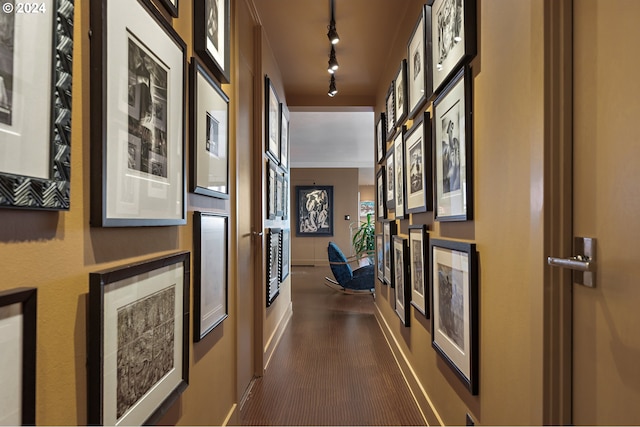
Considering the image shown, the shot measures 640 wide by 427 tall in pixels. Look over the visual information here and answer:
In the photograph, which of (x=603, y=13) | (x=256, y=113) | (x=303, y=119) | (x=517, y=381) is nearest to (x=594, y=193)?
(x=603, y=13)

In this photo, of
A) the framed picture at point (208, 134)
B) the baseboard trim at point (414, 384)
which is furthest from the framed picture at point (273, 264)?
the framed picture at point (208, 134)

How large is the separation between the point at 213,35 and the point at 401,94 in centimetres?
159


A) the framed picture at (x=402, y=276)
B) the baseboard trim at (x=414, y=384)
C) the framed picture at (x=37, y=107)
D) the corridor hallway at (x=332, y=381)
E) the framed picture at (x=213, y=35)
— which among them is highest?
the framed picture at (x=213, y=35)

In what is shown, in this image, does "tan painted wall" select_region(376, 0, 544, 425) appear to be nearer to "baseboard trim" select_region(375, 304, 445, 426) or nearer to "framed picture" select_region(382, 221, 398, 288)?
"baseboard trim" select_region(375, 304, 445, 426)

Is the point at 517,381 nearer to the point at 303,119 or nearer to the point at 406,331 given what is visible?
the point at 406,331

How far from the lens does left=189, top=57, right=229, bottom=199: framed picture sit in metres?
1.43

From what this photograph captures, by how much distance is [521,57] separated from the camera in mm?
1154

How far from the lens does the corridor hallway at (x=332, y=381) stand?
227 centimetres

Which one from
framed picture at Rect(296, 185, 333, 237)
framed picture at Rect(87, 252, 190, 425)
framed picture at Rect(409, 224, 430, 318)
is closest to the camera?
framed picture at Rect(87, 252, 190, 425)

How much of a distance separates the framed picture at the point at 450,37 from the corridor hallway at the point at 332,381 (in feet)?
6.35

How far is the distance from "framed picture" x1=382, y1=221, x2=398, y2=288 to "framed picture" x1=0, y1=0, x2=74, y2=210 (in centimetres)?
276

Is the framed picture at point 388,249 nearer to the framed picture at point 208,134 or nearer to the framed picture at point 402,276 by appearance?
the framed picture at point 402,276

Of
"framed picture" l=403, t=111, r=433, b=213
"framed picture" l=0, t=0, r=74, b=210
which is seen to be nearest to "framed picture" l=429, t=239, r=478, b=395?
"framed picture" l=403, t=111, r=433, b=213

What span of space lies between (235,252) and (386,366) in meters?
1.70
